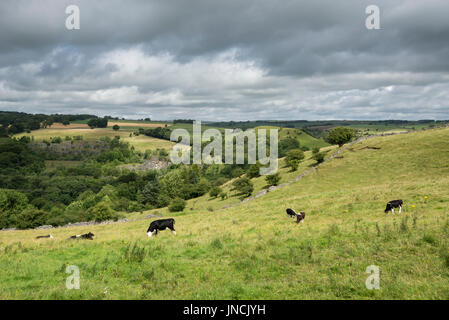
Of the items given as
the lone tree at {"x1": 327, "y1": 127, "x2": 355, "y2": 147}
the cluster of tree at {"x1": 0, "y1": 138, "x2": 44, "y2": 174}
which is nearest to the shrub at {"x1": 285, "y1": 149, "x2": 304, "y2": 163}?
the lone tree at {"x1": 327, "y1": 127, "x2": 355, "y2": 147}

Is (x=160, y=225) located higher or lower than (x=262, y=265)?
lower

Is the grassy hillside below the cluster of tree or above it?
above

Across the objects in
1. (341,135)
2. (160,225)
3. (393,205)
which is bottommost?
(160,225)

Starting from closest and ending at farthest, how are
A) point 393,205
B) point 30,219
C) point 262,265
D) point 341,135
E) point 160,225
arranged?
point 262,265
point 393,205
point 160,225
point 30,219
point 341,135

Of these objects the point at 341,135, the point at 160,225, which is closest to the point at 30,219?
the point at 160,225

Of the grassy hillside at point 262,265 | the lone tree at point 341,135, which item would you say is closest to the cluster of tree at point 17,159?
the lone tree at point 341,135

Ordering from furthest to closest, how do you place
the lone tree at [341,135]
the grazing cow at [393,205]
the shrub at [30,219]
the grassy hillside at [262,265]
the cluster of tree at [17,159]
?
the cluster of tree at [17,159] < the lone tree at [341,135] < the shrub at [30,219] < the grazing cow at [393,205] < the grassy hillside at [262,265]

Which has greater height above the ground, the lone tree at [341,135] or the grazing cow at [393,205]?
the lone tree at [341,135]

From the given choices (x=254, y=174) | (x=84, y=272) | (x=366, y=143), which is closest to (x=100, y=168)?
(x=254, y=174)

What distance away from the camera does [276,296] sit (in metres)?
8.41

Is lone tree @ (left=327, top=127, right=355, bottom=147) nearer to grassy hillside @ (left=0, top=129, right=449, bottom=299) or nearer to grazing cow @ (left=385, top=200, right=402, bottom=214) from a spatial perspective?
grassy hillside @ (left=0, top=129, right=449, bottom=299)

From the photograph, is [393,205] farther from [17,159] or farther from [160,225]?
[17,159]

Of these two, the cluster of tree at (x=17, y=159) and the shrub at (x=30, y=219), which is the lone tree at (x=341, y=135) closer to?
the shrub at (x=30, y=219)
